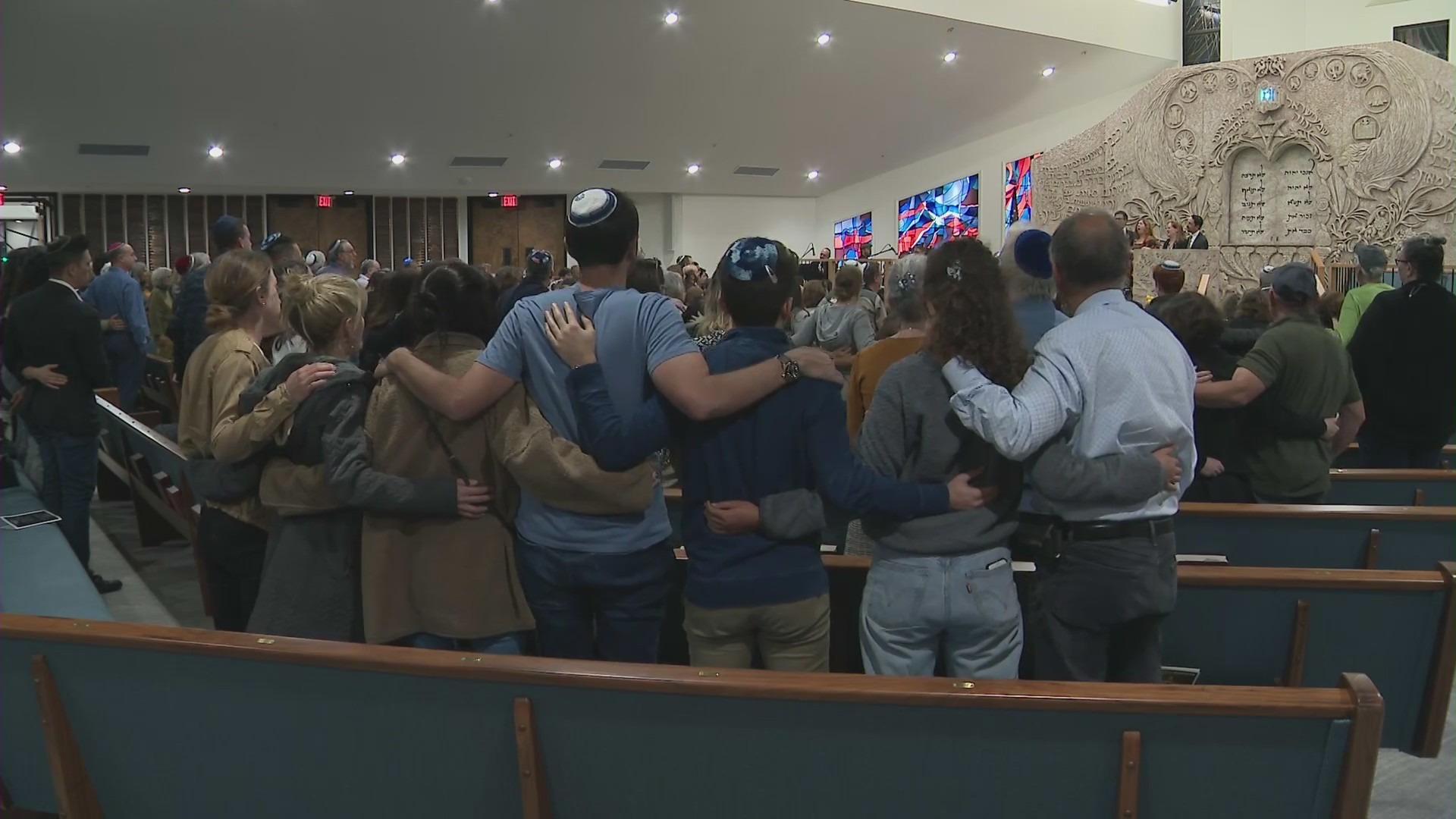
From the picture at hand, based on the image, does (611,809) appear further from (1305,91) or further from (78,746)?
(1305,91)

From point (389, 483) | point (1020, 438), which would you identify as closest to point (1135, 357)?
point (1020, 438)

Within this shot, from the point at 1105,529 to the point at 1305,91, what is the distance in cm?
1416

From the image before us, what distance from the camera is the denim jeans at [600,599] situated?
2.10 m

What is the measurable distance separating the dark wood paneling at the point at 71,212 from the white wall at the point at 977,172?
13.8m

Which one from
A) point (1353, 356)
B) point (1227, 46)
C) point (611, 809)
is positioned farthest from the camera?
point (1227, 46)

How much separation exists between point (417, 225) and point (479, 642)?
66.8 feet

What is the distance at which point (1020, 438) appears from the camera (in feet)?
6.50

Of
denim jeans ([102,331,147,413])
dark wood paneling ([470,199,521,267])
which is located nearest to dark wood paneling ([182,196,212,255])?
dark wood paneling ([470,199,521,267])

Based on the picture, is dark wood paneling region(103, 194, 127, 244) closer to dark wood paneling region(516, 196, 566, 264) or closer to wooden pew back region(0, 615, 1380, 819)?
dark wood paneling region(516, 196, 566, 264)

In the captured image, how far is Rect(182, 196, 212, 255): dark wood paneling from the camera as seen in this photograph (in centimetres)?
1955

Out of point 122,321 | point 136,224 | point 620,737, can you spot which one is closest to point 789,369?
point 620,737

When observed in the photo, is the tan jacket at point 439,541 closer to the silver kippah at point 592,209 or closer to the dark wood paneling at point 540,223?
the silver kippah at point 592,209

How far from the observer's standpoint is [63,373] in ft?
13.5

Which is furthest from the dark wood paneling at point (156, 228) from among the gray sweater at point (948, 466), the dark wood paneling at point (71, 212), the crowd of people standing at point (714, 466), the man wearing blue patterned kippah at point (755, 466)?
the gray sweater at point (948, 466)
